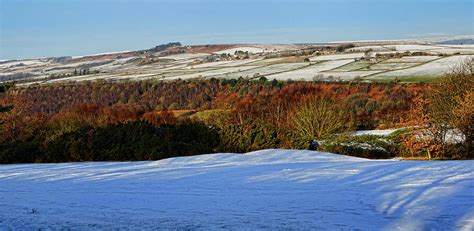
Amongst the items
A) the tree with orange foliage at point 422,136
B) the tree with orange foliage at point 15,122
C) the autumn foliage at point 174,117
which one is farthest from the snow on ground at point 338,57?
the tree with orange foliage at point 422,136

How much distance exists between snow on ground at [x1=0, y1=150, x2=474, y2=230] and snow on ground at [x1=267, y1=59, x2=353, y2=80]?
45.9 metres

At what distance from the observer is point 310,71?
2559 inches

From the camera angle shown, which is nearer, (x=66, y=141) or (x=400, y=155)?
(x=66, y=141)

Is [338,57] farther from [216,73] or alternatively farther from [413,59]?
[216,73]

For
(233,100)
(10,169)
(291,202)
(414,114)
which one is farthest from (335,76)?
(291,202)

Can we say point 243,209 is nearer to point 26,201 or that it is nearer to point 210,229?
point 210,229

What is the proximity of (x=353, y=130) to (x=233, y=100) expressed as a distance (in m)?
15.4

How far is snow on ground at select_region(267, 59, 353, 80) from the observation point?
198 ft

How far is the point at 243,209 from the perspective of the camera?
9.58 m

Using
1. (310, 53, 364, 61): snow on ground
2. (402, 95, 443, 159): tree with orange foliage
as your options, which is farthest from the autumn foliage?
(310, 53, 364, 61): snow on ground

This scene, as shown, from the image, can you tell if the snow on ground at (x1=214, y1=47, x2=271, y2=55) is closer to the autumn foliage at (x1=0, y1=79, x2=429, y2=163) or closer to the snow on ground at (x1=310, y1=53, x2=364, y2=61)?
the snow on ground at (x1=310, y1=53, x2=364, y2=61)

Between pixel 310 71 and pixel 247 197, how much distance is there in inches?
2187

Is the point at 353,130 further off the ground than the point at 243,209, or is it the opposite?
the point at 243,209

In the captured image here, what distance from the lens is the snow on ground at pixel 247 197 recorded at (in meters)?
8.68
